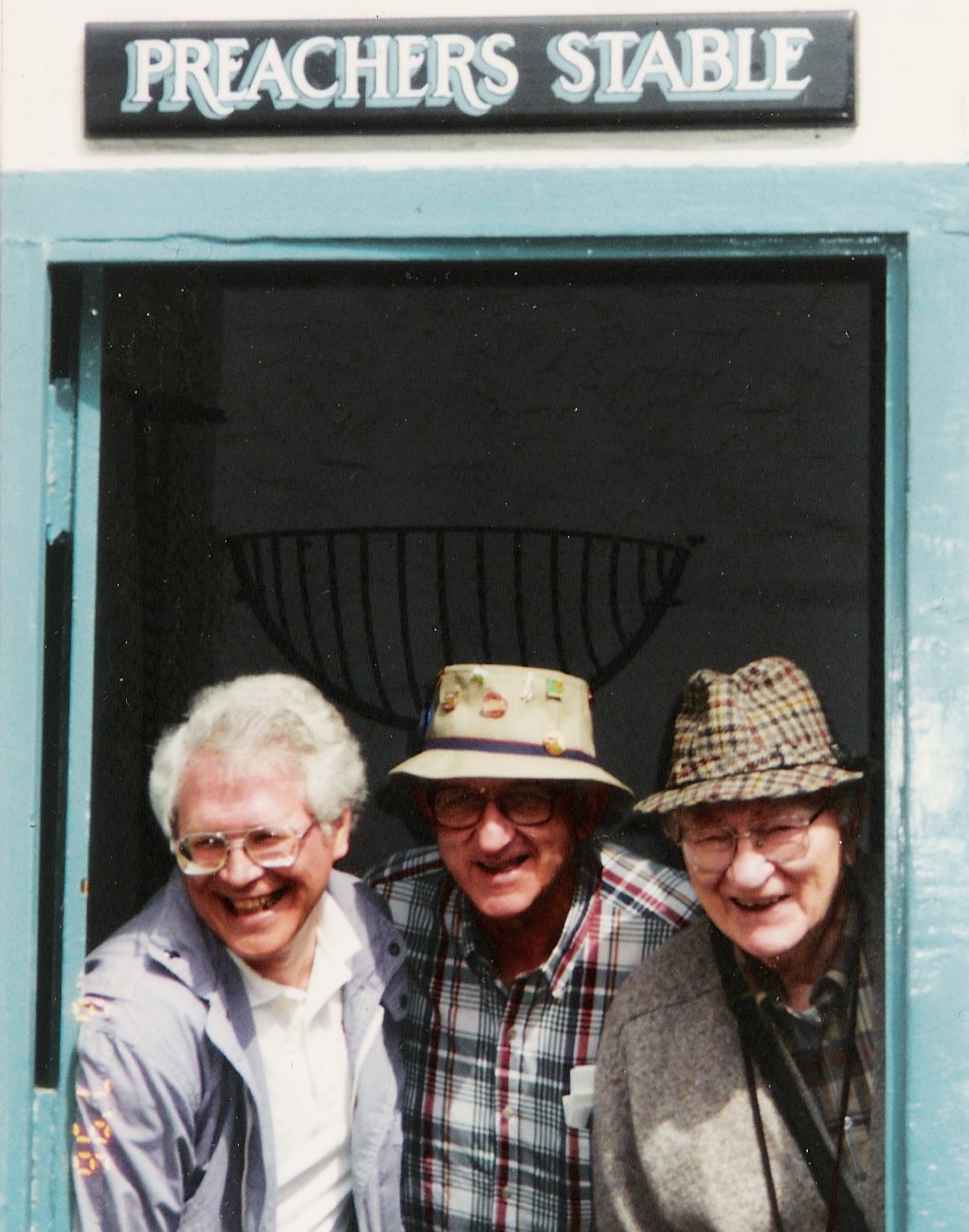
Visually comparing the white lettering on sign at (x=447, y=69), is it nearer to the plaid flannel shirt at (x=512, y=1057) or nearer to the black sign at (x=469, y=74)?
the black sign at (x=469, y=74)

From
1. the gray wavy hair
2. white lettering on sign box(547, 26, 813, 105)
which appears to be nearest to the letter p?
white lettering on sign box(547, 26, 813, 105)

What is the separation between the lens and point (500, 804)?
2.32 meters

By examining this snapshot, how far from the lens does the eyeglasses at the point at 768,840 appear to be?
208 cm

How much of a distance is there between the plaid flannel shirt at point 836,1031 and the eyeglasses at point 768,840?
156 mm

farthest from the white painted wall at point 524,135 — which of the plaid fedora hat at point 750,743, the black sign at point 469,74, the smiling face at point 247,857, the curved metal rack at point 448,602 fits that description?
the curved metal rack at point 448,602

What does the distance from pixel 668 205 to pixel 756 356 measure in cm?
252

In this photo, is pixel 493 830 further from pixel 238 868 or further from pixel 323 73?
pixel 323 73

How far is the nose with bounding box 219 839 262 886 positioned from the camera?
7.00 feet

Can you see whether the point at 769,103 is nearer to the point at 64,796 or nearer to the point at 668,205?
the point at 668,205

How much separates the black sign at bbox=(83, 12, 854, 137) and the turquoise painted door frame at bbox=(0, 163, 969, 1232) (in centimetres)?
7

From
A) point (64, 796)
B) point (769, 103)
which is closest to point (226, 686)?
point (64, 796)

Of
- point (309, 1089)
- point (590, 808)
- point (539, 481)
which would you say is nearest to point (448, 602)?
point (539, 481)

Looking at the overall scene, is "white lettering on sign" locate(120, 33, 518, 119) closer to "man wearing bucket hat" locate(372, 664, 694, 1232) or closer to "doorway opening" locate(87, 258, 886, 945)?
"man wearing bucket hat" locate(372, 664, 694, 1232)

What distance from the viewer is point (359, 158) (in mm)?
1979
